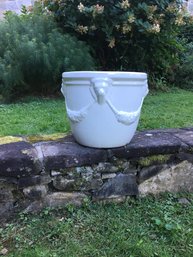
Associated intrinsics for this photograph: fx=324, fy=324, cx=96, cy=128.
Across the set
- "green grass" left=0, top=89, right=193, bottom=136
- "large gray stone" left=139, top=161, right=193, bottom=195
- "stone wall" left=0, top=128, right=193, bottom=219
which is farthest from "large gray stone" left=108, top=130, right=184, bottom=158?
"green grass" left=0, top=89, right=193, bottom=136

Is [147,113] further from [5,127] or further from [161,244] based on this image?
[161,244]

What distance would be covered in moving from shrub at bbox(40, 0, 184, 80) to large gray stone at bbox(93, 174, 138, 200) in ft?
7.00

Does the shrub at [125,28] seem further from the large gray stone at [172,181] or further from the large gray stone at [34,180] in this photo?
the large gray stone at [34,180]

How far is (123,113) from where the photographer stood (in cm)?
154

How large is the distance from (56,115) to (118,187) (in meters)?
1.17

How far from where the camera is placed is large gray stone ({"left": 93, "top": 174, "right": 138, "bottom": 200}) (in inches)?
65.4

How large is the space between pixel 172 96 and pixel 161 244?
259cm

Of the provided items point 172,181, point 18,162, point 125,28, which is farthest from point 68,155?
point 125,28

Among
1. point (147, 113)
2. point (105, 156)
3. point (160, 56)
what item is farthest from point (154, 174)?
point (160, 56)

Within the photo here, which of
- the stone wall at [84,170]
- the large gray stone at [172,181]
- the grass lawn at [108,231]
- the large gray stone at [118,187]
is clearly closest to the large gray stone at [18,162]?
the stone wall at [84,170]

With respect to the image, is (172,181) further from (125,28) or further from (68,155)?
(125,28)

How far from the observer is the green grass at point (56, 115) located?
2.30 metres

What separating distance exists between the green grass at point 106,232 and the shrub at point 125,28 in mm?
2289

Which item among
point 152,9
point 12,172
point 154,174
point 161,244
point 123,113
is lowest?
point 161,244
